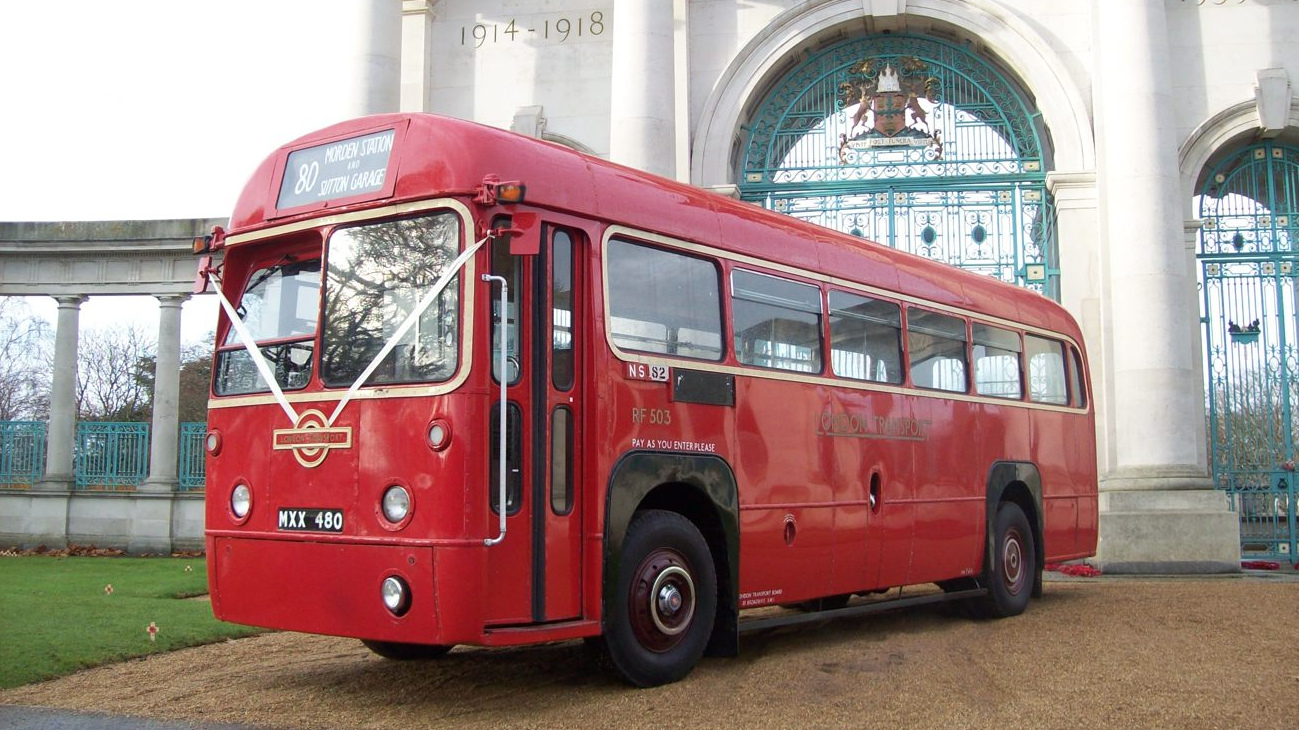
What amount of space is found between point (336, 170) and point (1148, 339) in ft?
39.2

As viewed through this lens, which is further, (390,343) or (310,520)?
(310,520)

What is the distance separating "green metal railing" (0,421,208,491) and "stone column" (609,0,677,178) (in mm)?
8731

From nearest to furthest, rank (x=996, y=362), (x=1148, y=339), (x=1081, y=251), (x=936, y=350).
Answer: (x=936, y=350)
(x=996, y=362)
(x=1148, y=339)
(x=1081, y=251)

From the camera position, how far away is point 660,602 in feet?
24.4

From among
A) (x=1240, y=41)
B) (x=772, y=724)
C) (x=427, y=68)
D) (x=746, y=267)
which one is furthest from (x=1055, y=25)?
(x=772, y=724)

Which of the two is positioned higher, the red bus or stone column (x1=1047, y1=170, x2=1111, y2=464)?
stone column (x1=1047, y1=170, x2=1111, y2=464)

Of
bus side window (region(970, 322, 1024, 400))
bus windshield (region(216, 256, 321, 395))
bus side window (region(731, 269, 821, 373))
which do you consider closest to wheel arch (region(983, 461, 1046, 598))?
bus side window (region(970, 322, 1024, 400))

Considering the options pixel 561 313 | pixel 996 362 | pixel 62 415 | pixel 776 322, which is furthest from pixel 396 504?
pixel 62 415

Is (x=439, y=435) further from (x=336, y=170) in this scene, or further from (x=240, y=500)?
(x=336, y=170)

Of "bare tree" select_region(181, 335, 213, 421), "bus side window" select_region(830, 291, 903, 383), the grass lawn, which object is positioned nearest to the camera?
the grass lawn

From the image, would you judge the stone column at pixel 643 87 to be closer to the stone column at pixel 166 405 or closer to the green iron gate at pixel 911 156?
the green iron gate at pixel 911 156

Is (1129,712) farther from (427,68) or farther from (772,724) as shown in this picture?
(427,68)

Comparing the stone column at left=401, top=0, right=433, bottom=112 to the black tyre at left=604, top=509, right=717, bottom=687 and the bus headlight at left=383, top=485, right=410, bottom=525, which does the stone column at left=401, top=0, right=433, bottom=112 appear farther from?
the bus headlight at left=383, top=485, right=410, bottom=525

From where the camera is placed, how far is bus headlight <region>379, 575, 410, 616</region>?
642 centimetres
